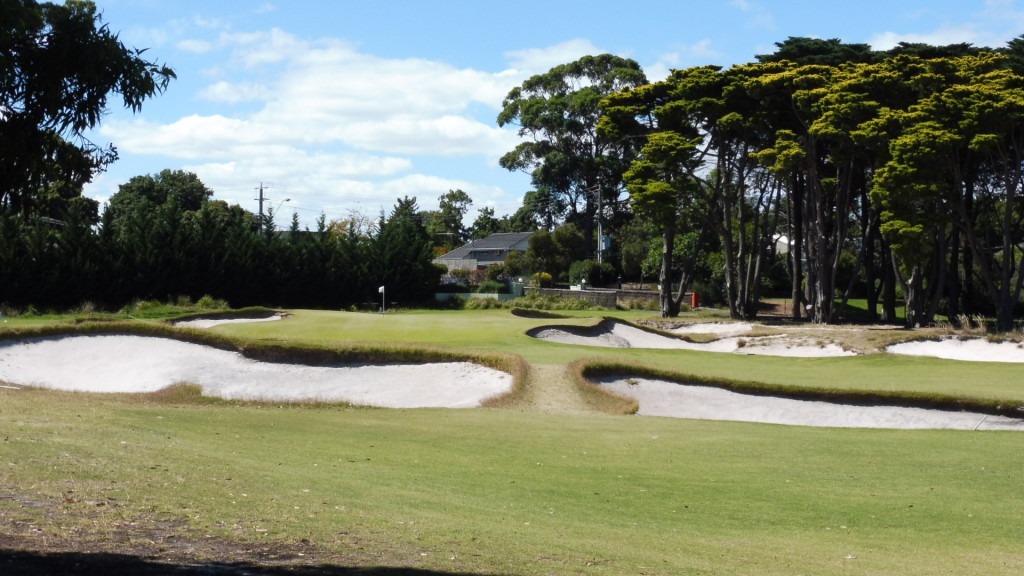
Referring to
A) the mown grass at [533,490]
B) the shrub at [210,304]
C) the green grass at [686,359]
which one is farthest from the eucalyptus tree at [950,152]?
the shrub at [210,304]

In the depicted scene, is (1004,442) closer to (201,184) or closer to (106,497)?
(106,497)

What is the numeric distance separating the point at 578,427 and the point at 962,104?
3218 cm

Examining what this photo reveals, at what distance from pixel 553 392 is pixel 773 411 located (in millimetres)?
5200

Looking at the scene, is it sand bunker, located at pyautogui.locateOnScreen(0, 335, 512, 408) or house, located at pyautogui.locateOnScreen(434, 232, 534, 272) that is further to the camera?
house, located at pyautogui.locateOnScreen(434, 232, 534, 272)

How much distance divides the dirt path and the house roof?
8577cm

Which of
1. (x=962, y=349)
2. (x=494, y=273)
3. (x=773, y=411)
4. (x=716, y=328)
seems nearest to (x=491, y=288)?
(x=494, y=273)

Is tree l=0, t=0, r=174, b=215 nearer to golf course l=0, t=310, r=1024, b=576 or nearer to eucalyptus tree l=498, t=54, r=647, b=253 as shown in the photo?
golf course l=0, t=310, r=1024, b=576

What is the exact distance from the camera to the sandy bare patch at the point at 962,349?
34344mm

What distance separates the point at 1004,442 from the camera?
17.7 m

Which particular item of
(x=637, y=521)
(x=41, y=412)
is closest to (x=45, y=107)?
(x=637, y=521)

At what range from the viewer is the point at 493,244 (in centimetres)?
11500

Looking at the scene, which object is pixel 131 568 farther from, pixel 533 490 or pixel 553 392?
pixel 553 392

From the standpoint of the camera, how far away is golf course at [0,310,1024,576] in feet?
27.3

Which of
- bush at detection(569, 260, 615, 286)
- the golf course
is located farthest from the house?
the golf course
